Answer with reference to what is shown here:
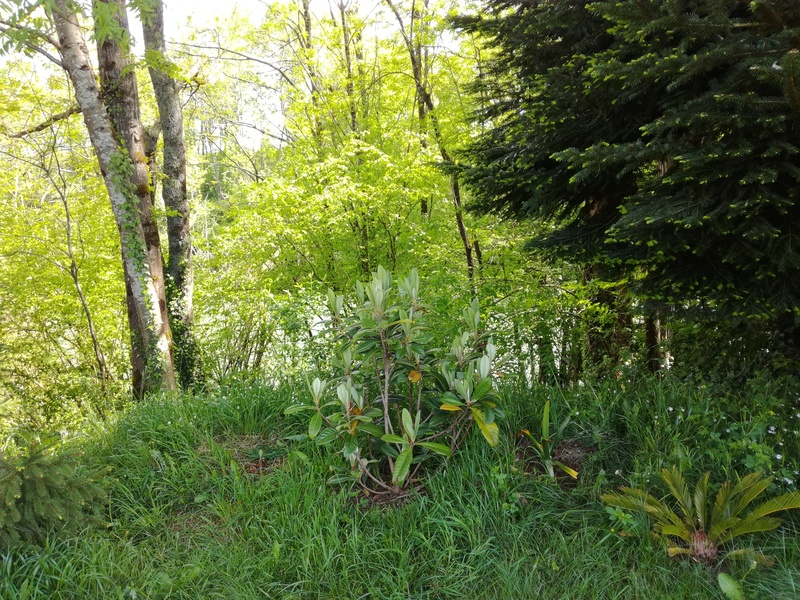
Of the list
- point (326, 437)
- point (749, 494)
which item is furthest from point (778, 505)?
point (326, 437)

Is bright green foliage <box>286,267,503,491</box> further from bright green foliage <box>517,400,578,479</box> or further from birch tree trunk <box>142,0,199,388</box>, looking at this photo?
birch tree trunk <box>142,0,199,388</box>

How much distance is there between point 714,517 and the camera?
2271 mm

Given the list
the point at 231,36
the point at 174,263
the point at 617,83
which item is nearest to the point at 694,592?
the point at 617,83

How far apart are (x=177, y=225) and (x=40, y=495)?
6.12 m

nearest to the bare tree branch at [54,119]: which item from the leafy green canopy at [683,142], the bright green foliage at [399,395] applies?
the bright green foliage at [399,395]

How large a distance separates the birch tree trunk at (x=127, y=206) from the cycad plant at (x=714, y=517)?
522 cm

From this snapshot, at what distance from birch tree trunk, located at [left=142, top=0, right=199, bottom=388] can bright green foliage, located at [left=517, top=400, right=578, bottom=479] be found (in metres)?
6.26

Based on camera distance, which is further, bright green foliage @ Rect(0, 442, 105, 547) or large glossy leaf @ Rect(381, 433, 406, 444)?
large glossy leaf @ Rect(381, 433, 406, 444)

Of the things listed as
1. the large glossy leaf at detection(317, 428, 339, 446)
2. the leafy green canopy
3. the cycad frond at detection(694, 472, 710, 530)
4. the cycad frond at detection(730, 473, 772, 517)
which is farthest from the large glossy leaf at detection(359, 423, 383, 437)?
the leafy green canopy

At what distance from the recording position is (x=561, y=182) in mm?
3789

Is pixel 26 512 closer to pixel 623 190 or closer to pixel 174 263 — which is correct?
pixel 623 190

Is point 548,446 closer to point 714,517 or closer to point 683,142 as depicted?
point 714,517

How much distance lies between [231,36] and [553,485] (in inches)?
434

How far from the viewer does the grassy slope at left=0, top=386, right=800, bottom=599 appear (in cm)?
225
